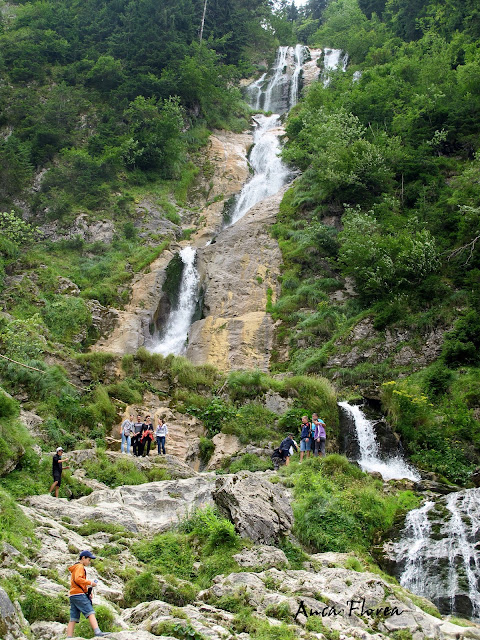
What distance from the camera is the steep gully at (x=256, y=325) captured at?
36.6ft

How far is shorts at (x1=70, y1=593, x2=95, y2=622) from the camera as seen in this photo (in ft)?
21.2

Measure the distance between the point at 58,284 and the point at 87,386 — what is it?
8799 mm

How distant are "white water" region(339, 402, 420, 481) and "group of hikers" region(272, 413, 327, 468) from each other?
1.97 meters

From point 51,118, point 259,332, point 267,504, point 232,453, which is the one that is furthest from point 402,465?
point 51,118

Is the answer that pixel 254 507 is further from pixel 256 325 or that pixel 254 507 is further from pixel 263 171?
pixel 263 171

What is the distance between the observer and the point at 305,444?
16.2m

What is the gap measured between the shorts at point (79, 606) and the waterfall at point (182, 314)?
743 inches

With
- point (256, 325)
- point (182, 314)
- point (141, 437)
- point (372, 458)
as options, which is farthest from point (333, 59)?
point (141, 437)

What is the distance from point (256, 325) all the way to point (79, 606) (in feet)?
64.1

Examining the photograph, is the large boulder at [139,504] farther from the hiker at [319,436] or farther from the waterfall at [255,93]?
the waterfall at [255,93]

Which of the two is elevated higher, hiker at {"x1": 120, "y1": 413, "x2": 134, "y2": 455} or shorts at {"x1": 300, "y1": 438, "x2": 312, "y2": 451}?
shorts at {"x1": 300, "y1": 438, "x2": 312, "y2": 451}

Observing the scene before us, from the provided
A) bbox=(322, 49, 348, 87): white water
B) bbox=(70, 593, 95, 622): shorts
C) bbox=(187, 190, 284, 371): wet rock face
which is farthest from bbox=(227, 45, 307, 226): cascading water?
bbox=(70, 593, 95, 622): shorts

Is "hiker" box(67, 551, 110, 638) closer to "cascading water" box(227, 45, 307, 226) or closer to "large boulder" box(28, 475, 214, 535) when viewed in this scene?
"large boulder" box(28, 475, 214, 535)

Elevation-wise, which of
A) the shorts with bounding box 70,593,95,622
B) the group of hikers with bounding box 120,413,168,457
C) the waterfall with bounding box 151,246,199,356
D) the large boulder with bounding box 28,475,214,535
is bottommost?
the shorts with bounding box 70,593,95,622
